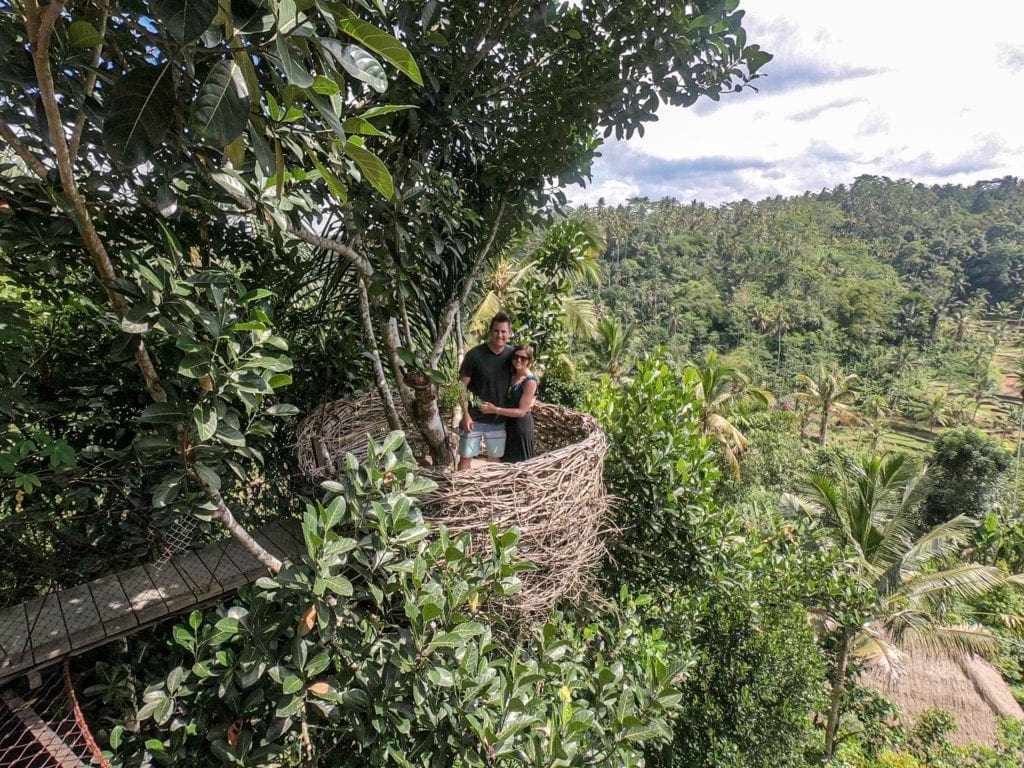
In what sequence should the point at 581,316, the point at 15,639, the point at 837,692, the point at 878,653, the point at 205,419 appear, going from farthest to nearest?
the point at 581,316 → the point at 878,653 → the point at 837,692 → the point at 15,639 → the point at 205,419

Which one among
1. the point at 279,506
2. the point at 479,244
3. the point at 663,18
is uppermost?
the point at 663,18

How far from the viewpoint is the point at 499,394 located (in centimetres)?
363

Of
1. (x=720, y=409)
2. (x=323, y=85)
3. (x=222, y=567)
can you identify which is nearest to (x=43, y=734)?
(x=222, y=567)

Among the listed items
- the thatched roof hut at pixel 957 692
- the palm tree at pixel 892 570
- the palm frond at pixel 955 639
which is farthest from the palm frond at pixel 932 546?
the thatched roof hut at pixel 957 692

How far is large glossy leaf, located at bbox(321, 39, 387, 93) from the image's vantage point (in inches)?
33.3

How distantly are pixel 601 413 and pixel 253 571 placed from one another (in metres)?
2.61

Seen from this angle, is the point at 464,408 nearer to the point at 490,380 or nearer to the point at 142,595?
the point at 490,380

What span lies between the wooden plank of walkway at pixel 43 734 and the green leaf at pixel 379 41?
2383 mm

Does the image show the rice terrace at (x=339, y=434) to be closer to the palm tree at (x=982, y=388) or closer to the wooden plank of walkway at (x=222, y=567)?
the wooden plank of walkway at (x=222, y=567)

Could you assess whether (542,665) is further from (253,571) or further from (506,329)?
(506,329)

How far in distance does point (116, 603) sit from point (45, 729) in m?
0.48

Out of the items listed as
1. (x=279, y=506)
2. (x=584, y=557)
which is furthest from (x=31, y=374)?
(x=584, y=557)

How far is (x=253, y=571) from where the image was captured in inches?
94.7

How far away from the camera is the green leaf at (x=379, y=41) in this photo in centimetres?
86
